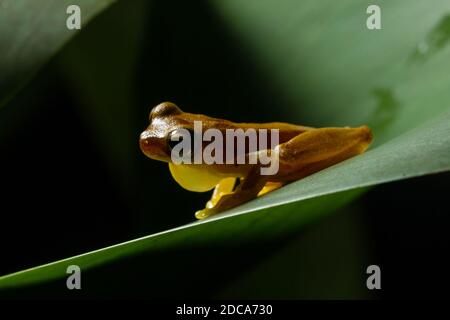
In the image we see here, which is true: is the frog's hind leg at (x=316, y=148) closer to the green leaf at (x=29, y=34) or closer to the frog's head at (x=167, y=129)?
the frog's head at (x=167, y=129)

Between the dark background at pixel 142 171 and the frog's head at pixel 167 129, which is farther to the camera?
the dark background at pixel 142 171

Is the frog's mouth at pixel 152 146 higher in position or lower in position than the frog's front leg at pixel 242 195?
higher

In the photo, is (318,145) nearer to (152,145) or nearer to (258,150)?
(258,150)

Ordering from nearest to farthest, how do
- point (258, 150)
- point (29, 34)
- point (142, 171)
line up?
point (29, 34) → point (258, 150) → point (142, 171)

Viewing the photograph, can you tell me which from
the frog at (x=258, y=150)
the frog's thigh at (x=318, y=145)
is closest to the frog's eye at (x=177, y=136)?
the frog at (x=258, y=150)

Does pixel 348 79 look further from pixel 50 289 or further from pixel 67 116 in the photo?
pixel 50 289

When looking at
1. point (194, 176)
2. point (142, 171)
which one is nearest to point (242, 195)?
point (194, 176)
